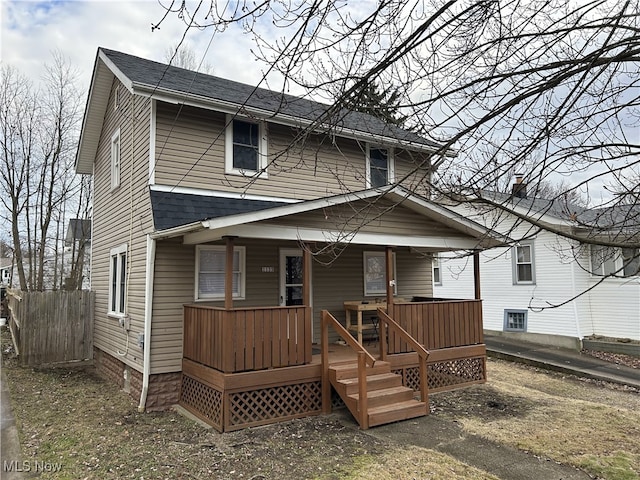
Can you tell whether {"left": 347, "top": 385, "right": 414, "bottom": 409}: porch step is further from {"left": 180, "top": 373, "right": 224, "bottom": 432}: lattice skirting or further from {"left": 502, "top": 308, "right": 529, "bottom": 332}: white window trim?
{"left": 502, "top": 308, "right": 529, "bottom": 332}: white window trim

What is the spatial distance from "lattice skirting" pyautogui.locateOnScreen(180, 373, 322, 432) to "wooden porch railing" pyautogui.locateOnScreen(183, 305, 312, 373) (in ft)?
1.25

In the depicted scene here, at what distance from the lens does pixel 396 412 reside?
7031 millimetres

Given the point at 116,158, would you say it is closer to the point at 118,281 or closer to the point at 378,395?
the point at 118,281

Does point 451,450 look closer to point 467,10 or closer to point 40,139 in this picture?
point 467,10

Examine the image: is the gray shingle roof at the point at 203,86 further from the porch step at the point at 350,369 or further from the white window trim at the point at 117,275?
the porch step at the point at 350,369

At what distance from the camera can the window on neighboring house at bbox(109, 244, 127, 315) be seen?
9.96 metres

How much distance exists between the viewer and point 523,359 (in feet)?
41.0

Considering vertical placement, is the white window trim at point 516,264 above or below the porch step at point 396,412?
above

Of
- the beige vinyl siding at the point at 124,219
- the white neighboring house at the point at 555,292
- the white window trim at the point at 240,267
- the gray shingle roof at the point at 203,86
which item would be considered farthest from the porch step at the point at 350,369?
the white neighboring house at the point at 555,292

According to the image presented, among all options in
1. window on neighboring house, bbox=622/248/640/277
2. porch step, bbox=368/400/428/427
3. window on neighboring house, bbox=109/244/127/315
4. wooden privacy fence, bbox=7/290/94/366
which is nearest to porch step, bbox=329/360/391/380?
porch step, bbox=368/400/428/427

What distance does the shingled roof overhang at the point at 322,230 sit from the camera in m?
6.77

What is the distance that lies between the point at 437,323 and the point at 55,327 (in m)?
9.58

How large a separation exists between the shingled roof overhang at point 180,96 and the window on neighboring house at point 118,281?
341 centimetres

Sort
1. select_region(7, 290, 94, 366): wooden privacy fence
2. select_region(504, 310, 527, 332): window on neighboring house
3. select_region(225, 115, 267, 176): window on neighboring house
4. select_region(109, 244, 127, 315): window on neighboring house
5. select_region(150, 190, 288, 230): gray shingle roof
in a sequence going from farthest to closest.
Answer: select_region(504, 310, 527, 332): window on neighboring house → select_region(7, 290, 94, 366): wooden privacy fence → select_region(109, 244, 127, 315): window on neighboring house → select_region(225, 115, 267, 176): window on neighboring house → select_region(150, 190, 288, 230): gray shingle roof
